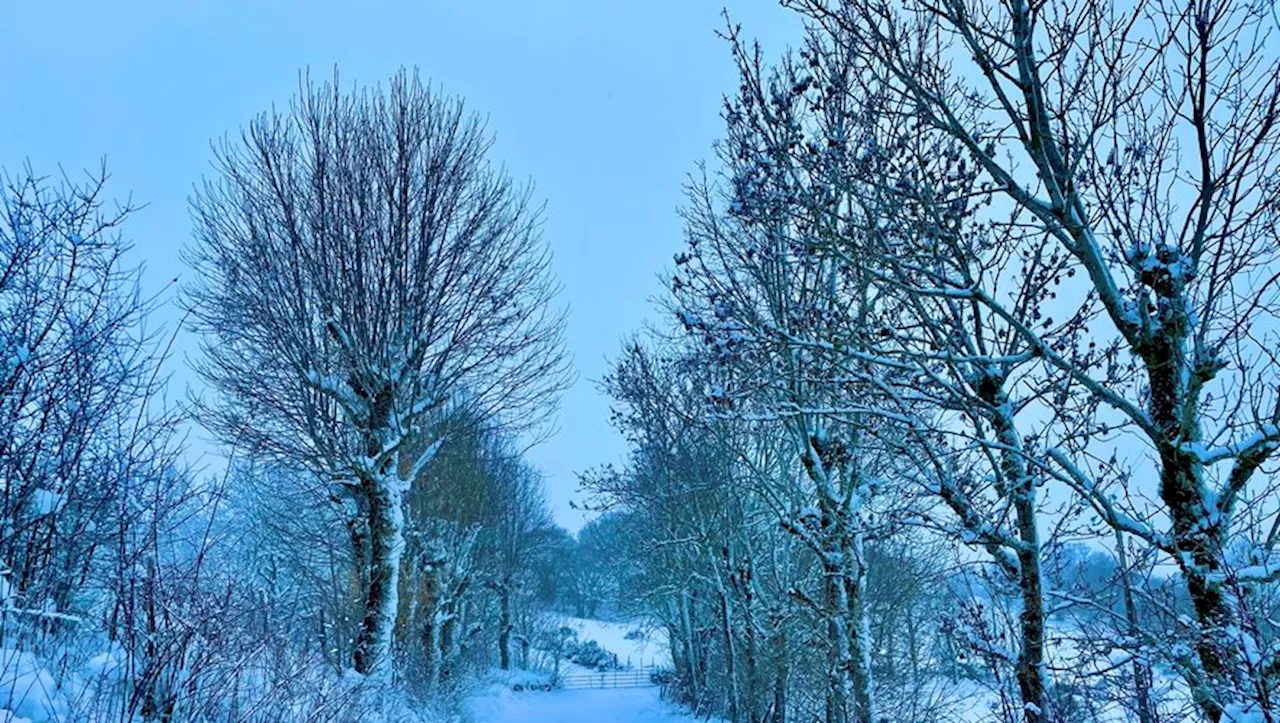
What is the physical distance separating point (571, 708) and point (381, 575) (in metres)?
15.9

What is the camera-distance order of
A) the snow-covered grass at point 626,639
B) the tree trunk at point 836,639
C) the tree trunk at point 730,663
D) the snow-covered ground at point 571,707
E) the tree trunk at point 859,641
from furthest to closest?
the snow-covered grass at point 626,639 → the snow-covered ground at point 571,707 → the tree trunk at point 730,663 → the tree trunk at point 836,639 → the tree trunk at point 859,641

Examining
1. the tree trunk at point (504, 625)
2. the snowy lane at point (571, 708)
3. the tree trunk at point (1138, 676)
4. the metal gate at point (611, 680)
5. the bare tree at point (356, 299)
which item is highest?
the bare tree at point (356, 299)

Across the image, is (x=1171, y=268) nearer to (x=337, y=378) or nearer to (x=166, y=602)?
(x=166, y=602)

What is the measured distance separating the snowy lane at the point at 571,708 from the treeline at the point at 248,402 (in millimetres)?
4715

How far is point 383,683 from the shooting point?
8898 mm

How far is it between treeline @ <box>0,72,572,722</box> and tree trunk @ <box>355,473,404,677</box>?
0.09 ft

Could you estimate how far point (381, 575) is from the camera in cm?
925

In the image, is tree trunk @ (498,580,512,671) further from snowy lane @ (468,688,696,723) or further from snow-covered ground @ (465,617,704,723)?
snowy lane @ (468,688,696,723)

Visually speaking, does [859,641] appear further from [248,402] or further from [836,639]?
[248,402]

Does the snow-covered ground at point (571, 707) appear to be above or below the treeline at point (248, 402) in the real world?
below

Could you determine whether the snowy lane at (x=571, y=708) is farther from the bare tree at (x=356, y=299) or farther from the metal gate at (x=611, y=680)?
the bare tree at (x=356, y=299)

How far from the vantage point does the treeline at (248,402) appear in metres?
4.45

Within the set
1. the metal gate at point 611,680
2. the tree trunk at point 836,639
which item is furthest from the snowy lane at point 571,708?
the tree trunk at point 836,639

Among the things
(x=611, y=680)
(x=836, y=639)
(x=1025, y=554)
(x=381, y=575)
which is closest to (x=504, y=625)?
(x=611, y=680)
